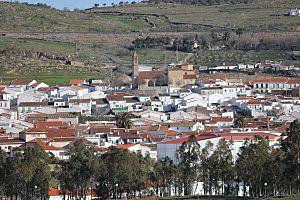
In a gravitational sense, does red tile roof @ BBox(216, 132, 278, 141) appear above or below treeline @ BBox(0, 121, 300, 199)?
above

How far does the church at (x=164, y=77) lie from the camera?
114312 millimetres

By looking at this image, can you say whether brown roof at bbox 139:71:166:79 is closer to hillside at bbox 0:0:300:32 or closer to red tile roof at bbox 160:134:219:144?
red tile roof at bbox 160:134:219:144

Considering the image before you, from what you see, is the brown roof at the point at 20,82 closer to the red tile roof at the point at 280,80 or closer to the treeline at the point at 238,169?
the red tile roof at the point at 280,80

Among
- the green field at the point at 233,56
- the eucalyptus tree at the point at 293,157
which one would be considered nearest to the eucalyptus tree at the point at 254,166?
the eucalyptus tree at the point at 293,157

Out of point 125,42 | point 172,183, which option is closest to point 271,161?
point 172,183

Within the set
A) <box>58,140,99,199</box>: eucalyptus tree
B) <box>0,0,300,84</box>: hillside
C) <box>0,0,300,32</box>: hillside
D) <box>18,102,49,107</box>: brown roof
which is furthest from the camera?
<box>0,0,300,32</box>: hillside

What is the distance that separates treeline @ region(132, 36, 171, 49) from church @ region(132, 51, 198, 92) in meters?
24.6

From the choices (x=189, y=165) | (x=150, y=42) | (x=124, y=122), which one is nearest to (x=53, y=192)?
(x=189, y=165)

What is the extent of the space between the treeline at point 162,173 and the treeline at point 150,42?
259 ft

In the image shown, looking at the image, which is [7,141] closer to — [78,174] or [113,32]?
[78,174]

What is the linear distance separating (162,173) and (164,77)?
53.5 meters

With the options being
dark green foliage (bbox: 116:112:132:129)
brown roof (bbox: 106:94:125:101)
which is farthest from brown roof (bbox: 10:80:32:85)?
dark green foliage (bbox: 116:112:132:129)

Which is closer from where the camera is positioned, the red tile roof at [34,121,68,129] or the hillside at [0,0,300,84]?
the red tile roof at [34,121,68,129]

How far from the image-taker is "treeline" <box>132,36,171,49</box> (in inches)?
5664
